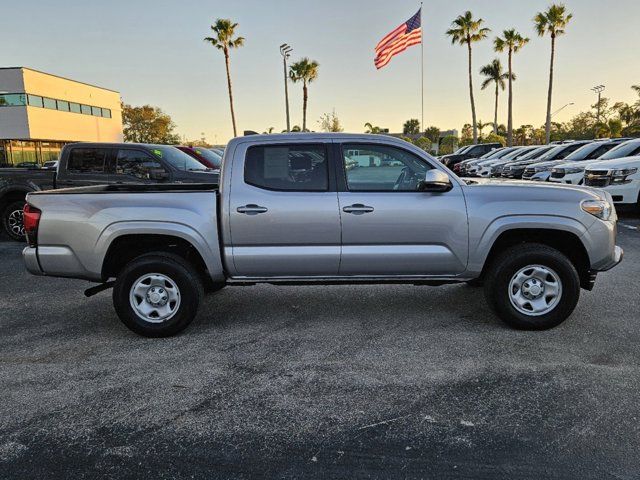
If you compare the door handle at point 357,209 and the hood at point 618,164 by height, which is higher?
the hood at point 618,164

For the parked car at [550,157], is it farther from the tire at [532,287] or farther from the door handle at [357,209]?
the door handle at [357,209]

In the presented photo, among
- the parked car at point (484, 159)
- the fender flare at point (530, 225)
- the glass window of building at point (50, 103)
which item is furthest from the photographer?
the glass window of building at point (50, 103)

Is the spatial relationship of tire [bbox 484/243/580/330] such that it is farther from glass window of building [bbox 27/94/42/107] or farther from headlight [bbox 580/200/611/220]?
glass window of building [bbox 27/94/42/107]

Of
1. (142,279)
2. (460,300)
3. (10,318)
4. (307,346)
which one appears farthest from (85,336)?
(460,300)

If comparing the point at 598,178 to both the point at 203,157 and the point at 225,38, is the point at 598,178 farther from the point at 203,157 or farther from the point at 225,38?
the point at 225,38

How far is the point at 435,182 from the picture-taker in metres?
4.30

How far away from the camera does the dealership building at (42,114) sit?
41.6 metres

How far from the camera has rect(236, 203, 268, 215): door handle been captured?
4.45 m

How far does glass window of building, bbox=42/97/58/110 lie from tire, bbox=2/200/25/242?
134 feet

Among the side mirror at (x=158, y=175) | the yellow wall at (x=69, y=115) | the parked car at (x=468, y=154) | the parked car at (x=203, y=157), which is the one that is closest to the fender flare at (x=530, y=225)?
the side mirror at (x=158, y=175)

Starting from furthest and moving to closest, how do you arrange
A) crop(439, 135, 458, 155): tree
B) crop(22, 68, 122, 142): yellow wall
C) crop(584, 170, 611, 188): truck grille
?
crop(439, 135, 458, 155): tree < crop(22, 68, 122, 142): yellow wall < crop(584, 170, 611, 188): truck grille

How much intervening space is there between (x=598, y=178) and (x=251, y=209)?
9.01m

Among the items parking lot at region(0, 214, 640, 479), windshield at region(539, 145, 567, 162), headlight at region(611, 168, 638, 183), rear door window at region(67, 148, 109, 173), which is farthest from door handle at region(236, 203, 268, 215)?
windshield at region(539, 145, 567, 162)

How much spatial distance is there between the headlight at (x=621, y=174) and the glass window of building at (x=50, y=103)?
46.3 meters
